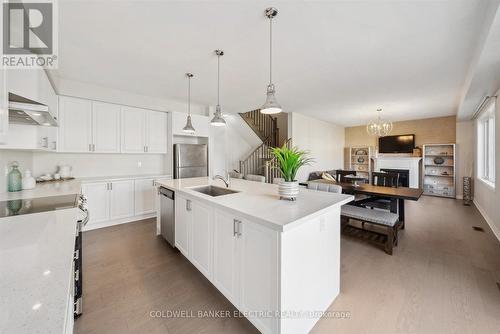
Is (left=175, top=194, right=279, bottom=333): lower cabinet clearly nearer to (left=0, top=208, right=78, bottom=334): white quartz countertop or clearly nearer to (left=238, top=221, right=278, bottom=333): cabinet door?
(left=238, top=221, right=278, bottom=333): cabinet door

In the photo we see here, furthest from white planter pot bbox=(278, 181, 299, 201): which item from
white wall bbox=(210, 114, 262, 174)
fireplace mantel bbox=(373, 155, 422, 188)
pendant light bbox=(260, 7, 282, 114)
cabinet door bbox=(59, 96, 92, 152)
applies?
fireplace mantel bbox=(373, 155, 422, 188)

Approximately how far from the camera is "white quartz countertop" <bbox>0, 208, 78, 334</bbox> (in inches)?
20.3

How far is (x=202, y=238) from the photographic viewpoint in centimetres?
200

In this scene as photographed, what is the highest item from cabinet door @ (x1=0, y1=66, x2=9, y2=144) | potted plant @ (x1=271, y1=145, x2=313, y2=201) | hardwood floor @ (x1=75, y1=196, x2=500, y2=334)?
cabinet door @ (x1=0, y1=66, x2=9, y2=144)

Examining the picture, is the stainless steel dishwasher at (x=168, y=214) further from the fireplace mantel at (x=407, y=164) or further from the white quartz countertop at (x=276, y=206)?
the fireplace mantel at (x=407, y=164)

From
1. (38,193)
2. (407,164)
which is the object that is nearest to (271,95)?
(38,193)

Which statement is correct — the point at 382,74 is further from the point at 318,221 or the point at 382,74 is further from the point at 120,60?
the point at 120,60

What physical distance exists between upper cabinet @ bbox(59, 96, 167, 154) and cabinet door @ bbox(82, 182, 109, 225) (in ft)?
2.19

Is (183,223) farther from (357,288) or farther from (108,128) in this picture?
(108,128)

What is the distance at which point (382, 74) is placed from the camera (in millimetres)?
3160

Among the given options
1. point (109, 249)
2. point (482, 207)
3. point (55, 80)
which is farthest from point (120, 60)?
point (482, 207)

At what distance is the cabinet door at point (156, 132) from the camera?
4.25 metres

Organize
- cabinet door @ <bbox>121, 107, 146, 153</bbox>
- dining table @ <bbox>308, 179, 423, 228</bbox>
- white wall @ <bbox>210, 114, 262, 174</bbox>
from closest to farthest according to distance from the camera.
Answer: dining table @ <bbox>308, 179, 423, 228</bbox>, cabinet door @ <bbox>121, 107, 146, 153</bbox>, white wall @ <bbox>210, 114, 262, 174</bbox>

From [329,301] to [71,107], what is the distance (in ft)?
15.2
